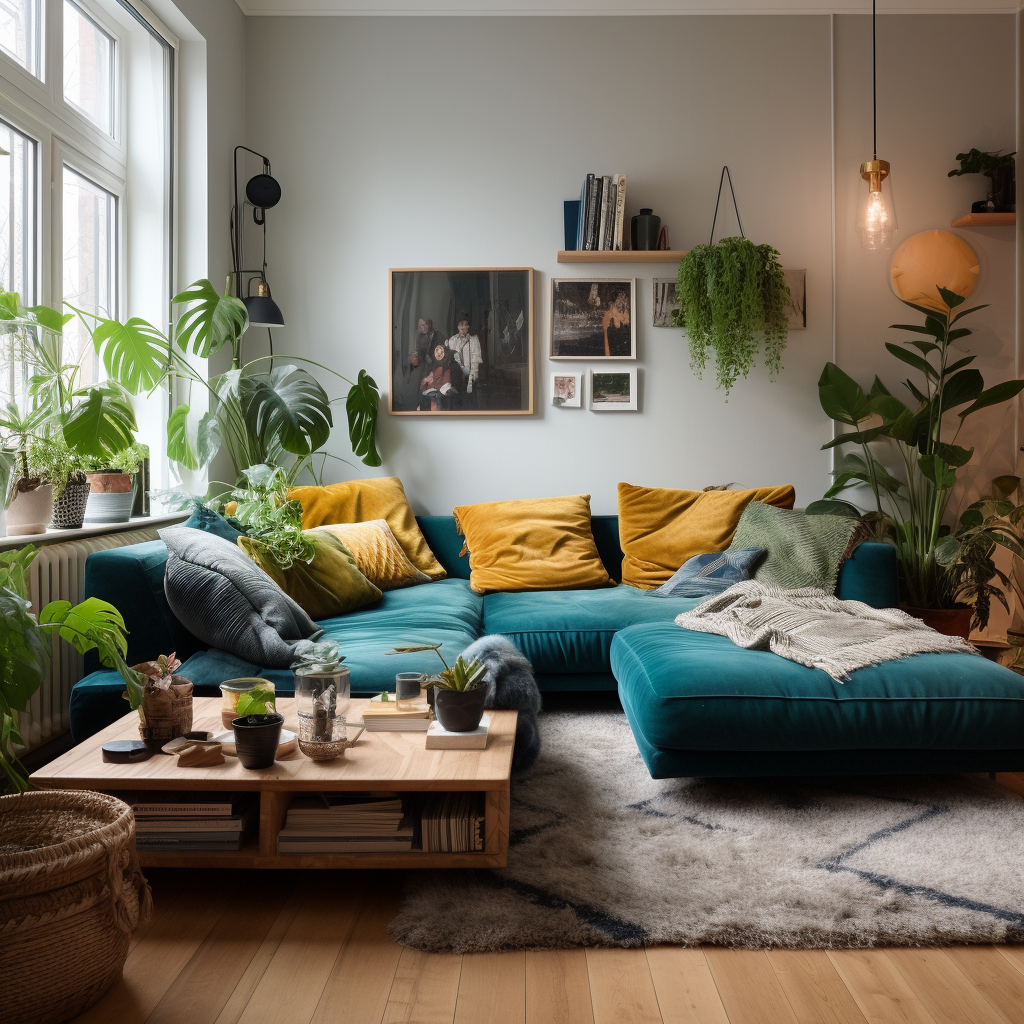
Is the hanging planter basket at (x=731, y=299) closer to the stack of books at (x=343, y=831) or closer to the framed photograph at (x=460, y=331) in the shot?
the framed photograph at (x=460, y=331)

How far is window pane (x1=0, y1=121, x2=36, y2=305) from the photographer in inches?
103

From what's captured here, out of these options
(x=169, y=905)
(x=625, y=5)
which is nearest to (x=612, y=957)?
(x=169, y=905)

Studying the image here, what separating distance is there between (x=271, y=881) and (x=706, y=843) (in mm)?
956

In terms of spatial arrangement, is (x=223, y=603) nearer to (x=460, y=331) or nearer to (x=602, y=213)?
(x=460, y=331)

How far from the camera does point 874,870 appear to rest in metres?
1.82

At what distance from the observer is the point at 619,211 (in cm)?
383

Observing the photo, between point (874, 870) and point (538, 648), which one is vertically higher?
point (538, 648)

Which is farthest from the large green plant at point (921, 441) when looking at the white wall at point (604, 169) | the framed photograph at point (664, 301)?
the framed photograph at point (664, 301)

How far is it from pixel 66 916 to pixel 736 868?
127cm

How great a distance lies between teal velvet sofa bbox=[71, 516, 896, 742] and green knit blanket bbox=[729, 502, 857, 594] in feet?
0.24

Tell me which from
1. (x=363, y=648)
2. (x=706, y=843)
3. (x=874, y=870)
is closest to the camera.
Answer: (x=874, y=870)

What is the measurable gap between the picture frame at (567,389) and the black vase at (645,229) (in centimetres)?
64

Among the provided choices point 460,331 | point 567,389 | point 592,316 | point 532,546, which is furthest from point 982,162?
point 532,546

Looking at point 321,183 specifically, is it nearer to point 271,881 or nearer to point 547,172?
point 547,172
